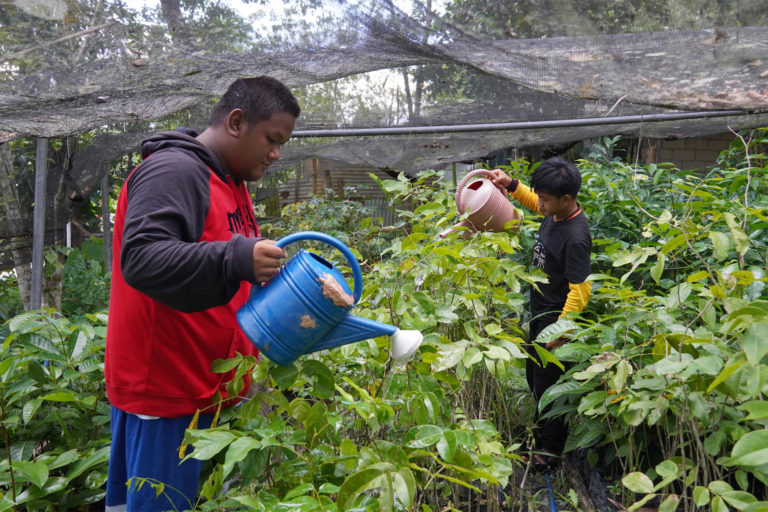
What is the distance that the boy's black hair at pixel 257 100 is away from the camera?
4.64 ft

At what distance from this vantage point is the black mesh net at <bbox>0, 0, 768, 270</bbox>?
2.75 m

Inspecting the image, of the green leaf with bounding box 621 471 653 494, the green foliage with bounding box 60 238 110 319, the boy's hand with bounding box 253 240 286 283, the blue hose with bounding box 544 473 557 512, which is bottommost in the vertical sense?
the green foliage with bounding box 60 238 110 319

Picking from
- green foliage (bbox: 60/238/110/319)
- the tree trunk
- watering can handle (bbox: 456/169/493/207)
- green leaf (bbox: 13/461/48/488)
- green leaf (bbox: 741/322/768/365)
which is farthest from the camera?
green foliage (bbox: 60/238/110/319)

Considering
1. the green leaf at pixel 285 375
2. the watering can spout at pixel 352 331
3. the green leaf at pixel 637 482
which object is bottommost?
the green leaf at pixel 637 482

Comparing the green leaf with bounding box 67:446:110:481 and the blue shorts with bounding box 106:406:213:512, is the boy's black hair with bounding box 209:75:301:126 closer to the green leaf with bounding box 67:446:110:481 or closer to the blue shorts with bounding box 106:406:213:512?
the blue shorts with bounding box 106:406:213:512

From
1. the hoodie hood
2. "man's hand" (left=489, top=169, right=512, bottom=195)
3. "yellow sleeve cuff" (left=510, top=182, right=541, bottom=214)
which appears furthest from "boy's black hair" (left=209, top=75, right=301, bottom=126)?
"yellow sleeve cuff" (left=510, top=182, right=541, bottom=214)

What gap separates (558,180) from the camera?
251 centimetres

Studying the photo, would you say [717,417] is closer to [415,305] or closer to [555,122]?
[415,305]

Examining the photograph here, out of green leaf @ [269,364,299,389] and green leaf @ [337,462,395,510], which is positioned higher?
green leaf @ [269,364,299,389]

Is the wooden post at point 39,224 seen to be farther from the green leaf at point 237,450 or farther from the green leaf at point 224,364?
the green leaf at point 237,450

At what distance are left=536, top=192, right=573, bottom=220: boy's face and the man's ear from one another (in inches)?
58.7

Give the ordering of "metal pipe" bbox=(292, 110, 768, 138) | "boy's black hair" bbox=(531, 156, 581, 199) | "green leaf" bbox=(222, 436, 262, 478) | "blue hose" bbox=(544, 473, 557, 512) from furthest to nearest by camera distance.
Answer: "metal pipe" bbox=(292, 110, 768, 138) → "boy's black hair" bbox=(531, 156, 581, 199) → "blue hose" bbox=(544, 473, 557, 512) → "green leaf" bbox=(222, 436, 262, 478)

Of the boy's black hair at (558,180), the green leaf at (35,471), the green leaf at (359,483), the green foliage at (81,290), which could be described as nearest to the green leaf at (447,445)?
the green leaf at (359,483)

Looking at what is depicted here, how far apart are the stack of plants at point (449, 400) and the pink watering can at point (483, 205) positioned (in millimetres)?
232
